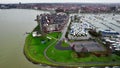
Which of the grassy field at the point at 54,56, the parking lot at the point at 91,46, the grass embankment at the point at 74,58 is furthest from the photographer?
the parking lot at the point at 91,46

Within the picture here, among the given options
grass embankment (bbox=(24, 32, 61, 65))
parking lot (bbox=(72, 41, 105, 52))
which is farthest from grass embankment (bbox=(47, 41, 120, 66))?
parking lot (bbox=(72, 41, 105, 52))

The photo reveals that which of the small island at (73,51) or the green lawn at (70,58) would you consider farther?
the green lawn at (70,58)

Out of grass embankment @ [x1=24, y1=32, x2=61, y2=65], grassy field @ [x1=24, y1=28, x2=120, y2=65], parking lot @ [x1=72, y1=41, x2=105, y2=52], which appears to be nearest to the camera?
grassy field @ [x1=24, y1=28, x2=120, y2=65]

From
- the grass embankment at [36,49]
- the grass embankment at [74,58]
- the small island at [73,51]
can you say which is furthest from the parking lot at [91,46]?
the grass embankment at [36,49]

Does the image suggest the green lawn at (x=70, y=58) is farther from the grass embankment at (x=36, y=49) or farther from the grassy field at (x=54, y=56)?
the grass embankment at (x=36, y=49)

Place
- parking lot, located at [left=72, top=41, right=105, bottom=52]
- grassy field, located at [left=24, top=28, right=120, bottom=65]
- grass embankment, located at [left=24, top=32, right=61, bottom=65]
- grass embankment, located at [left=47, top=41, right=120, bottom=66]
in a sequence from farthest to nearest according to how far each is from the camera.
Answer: parking lot, located at [left=72, top=41, right=105, bottom=52]
grass embankment, located at [left=24, top=32, right=61, bottom=65]
grassy field, located at [left=24, top=28, right=120, bottom=65]
grass embankment, located at [left=47, top=41, right=120, bottom=66]

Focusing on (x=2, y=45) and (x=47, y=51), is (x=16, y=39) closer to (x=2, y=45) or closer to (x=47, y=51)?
(x=2, y=45)

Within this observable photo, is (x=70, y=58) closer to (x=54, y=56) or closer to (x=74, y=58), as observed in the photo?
(x=74, y=58)

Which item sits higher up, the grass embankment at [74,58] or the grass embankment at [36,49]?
the grass embankment at [74,58]

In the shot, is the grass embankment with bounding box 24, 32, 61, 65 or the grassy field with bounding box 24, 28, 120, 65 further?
the grass embankment with bounding box 24, 32, 61, 65

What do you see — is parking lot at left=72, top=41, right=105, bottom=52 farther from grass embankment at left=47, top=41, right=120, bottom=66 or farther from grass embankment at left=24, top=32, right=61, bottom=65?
grass embankment at left=24, top=32, right=61, bottom=65

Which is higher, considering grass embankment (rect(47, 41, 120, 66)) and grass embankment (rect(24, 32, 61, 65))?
grass embankment (rect(47, 41, 120, 66))
